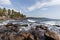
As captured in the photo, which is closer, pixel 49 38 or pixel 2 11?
pixel 49 38

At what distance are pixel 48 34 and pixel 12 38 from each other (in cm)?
361

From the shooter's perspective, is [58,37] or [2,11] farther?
[2,11]

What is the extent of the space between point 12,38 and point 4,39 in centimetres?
94

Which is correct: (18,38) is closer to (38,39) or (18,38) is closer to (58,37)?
(38,39)

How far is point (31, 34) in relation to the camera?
1916 cm

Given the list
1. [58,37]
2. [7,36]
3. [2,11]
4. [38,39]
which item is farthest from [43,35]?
[2,11]

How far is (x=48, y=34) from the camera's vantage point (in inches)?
725

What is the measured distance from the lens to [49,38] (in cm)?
1827

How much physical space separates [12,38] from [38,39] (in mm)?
2615

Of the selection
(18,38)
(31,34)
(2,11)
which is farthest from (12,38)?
(2,11)

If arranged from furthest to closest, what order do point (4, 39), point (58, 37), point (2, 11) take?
point (2, 11)
point (4, 39)
point (58, 37)

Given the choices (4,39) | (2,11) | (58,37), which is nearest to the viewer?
(58,37)

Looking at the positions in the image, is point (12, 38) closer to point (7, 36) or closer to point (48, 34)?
point (7, 36)

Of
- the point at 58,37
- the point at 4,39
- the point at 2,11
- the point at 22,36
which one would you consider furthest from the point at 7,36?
the point at 2,11
